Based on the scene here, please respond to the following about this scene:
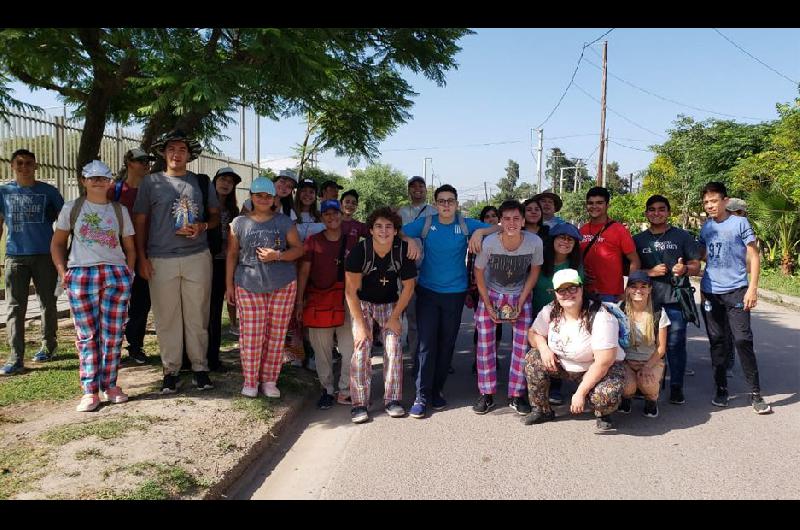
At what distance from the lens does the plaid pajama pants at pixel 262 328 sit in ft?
16.0

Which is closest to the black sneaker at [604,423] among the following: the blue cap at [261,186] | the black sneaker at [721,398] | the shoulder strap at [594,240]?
the black sneaker at [721,398]

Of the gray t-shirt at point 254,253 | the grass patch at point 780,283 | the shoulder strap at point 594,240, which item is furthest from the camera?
the grass patch at point 780,283

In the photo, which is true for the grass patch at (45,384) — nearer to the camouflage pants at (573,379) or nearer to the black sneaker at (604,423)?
the camouflage pants at (573,379)

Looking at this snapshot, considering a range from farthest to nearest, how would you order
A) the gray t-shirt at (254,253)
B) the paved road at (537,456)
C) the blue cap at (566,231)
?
the blue cap at (566,231), the gray t-shirt at (254,253), the paved road at (537,456)

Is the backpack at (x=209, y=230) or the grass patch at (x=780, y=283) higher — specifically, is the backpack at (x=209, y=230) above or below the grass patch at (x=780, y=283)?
above

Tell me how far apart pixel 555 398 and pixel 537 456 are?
134 centimetres

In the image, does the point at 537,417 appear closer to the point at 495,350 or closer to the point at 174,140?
the point at 495,350

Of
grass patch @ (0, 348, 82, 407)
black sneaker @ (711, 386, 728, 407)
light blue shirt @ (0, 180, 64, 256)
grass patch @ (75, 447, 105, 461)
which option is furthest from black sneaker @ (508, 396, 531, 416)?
light blue shirt @ (0, 180, 64, 256)

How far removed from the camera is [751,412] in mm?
4988

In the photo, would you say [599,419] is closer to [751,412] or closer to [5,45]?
[751,412]

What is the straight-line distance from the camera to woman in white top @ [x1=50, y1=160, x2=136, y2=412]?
4441 mm

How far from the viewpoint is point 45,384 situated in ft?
16.5

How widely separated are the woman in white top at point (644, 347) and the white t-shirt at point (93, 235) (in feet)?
13.8
